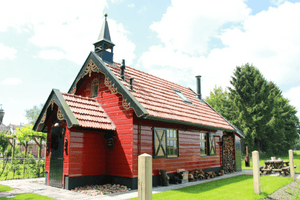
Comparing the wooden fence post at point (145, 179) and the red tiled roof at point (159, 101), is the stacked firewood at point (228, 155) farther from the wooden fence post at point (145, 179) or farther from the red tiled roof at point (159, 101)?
the wooden fence post at point (145, 179)

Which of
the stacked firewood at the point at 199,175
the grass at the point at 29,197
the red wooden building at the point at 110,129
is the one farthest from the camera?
the stacked firewood at the point at 199,175

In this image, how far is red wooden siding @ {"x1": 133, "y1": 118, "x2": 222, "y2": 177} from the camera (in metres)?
9.43

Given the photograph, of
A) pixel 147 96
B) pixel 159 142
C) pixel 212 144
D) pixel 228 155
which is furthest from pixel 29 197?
pixel 228 155

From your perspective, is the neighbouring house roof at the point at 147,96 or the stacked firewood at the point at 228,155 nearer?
the neighbouring house roof at the point at 147,96

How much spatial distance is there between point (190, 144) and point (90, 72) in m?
6.27

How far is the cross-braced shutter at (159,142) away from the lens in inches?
391

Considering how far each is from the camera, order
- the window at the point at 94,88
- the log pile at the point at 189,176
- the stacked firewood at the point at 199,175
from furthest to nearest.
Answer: the window at the point at 94,88 < the stacked firewood at the point at 199,175 < the log pile at the point at 189,176

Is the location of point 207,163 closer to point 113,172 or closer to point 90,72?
point 113,172

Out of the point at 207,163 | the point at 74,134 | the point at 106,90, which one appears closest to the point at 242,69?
the point at 207,163

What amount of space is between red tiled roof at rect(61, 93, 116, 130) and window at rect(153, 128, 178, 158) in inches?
77.0

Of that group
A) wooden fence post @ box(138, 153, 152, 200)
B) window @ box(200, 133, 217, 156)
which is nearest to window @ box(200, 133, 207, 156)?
window @ box(200, 133, 217, 156)

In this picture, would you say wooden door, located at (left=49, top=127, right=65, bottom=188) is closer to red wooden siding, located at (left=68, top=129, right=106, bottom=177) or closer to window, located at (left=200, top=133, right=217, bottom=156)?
red wooden siding, located at (left=68, top=129, right=106, bottom=177)

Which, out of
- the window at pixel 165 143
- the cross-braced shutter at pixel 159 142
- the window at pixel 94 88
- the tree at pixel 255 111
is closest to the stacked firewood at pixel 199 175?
the window at pixel 165 143

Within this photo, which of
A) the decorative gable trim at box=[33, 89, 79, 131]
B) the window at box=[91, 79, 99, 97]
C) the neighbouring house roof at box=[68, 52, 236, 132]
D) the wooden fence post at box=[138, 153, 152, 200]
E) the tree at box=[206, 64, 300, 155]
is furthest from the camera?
the tree at box=[206, 64, 300, 155]
